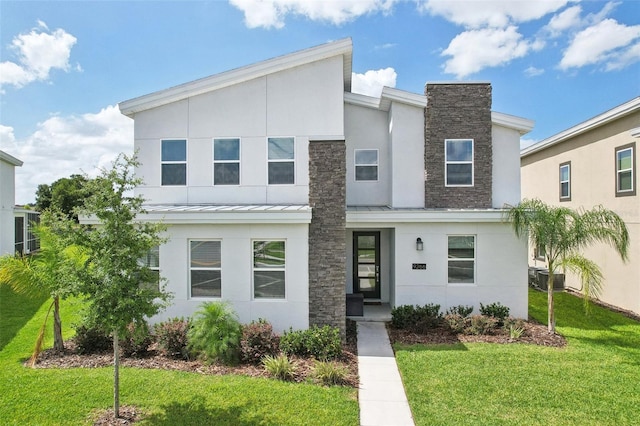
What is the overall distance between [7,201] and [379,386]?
26.3 metres

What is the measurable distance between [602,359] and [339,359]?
6.13 meters

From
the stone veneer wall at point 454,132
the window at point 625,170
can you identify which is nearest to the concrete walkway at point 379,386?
the stone veneer wall at point 454,132

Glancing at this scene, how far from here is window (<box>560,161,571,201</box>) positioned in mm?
16812

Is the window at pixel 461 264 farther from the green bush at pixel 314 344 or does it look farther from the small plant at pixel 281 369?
the small plant at pixel 281 369

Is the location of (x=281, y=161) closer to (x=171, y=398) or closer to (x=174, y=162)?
(x=174, y=162)

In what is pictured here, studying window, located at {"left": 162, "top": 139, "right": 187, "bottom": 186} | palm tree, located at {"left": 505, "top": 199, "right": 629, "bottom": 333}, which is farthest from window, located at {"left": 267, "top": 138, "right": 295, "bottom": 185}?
palm tree, located at {"left": 505, "top": 199, "right": 629, "bottom": 333}

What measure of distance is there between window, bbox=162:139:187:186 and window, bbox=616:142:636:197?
1529 cm

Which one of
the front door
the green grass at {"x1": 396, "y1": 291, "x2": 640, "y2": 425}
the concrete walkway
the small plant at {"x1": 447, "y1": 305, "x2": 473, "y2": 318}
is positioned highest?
the front door

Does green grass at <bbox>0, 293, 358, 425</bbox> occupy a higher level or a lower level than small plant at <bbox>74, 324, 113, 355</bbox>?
lower

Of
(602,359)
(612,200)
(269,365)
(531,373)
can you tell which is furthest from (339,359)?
(612,200)

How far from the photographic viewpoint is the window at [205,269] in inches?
400

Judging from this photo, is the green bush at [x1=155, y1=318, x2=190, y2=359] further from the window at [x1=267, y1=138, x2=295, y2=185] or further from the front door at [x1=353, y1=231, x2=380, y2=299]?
the front door at [x1=353, y1=231, x2=380, y2=299]

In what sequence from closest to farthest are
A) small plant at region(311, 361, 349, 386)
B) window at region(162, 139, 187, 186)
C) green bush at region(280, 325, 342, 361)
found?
small plant at region(311, 361, 349, 386)
green bush at region(280, 325, 342, 361)
window at region(162, 139, 187, 186)

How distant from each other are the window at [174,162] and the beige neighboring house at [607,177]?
1343 cm
